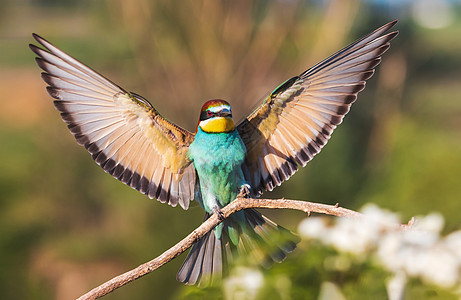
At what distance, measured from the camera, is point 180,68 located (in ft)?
10.2

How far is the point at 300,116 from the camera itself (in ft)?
3.54

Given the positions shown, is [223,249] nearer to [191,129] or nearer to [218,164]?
[218,164]

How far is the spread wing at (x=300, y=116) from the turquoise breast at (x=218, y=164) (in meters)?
0.05

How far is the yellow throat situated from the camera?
1.03 metres

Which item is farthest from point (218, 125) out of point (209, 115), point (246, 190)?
point (246, 190)

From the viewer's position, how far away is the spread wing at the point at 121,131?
1.03 m

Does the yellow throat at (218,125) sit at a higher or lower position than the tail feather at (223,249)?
higher

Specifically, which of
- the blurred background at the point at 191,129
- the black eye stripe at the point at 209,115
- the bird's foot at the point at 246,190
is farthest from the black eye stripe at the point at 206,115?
the blurred background at the point at 191,129

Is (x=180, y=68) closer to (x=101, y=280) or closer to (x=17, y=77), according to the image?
(x=101, y=280)

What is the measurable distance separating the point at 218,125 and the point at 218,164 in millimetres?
85

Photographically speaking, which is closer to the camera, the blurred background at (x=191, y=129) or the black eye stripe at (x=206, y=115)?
the black eye stripe at (x=206, y=115)

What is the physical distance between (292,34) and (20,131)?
8.35ft

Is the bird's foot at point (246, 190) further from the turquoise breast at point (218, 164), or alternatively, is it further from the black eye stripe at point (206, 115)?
the black eye stripe at point (206, 115)

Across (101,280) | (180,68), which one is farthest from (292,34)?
(101,280)
